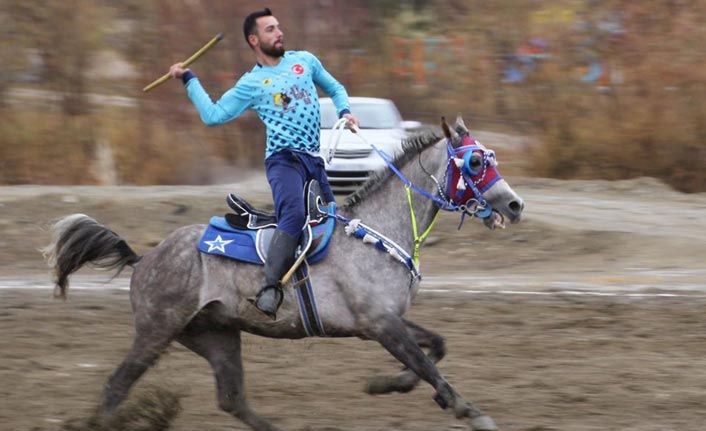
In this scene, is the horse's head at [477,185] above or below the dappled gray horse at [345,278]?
above

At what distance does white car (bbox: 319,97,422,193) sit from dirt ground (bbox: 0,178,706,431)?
1.94 m

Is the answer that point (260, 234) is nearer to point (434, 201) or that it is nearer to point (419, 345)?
point (434, 201)

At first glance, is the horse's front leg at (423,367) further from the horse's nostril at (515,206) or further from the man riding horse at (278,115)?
the horse's nostril at (515,206)

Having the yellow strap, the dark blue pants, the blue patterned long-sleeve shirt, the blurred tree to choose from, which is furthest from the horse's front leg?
the blurred tree

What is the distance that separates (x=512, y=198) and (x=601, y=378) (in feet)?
7.71

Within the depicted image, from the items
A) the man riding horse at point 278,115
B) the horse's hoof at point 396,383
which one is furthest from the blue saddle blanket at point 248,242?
the horse's hoof at point 396,383

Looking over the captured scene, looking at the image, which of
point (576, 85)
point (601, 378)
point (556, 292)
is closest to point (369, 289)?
point (601, 378)

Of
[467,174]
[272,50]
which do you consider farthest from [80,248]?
[467,174]

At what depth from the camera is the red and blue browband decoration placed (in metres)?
6.68

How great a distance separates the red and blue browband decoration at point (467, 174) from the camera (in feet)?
21.9

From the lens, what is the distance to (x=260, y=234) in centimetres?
687

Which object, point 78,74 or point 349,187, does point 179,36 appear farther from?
point 349,187

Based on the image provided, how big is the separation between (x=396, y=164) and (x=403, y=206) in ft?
0.94

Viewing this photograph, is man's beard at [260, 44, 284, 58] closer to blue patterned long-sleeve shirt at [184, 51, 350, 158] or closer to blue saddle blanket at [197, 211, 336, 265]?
blue patterned long-sleeve shirt at [184, 51, 350, 158]
